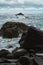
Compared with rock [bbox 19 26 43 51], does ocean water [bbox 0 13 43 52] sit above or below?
below

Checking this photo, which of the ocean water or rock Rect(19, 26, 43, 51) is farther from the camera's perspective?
the ocean water

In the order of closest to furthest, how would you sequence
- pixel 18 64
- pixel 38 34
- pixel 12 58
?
pixel 18 64, pixel 12 58, pixel 38 34

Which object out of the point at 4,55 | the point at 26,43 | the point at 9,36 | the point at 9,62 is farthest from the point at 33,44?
the point at 9,36

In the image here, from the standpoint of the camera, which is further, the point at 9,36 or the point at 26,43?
the point at 9,36

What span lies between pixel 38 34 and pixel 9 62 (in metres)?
4.06

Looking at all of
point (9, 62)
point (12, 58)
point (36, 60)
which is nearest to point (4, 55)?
point (12, 58)

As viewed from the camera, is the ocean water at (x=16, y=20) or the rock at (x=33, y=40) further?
the ocean water at (x=16, y=20)

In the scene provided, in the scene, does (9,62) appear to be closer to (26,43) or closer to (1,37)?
(26,43)

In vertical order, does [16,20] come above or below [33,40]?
below

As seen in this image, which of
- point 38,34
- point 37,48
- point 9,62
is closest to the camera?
point 9,62

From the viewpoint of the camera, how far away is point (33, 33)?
533 inches

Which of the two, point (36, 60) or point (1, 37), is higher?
point (36, 60)

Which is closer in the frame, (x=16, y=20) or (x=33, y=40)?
(x=33, y=40)

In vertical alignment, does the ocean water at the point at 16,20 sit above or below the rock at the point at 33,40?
below
